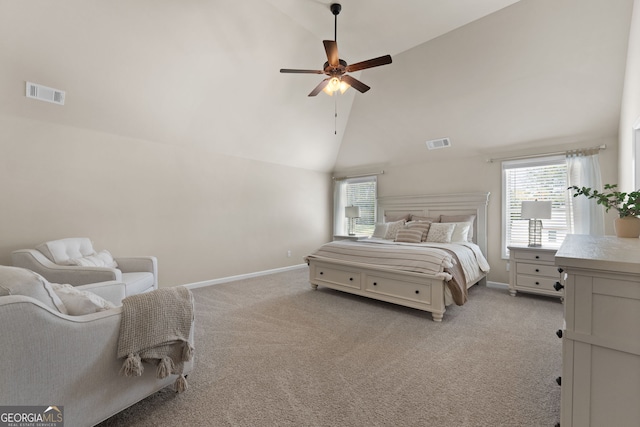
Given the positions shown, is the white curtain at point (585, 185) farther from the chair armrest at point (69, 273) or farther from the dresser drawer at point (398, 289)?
the chair armrest at point (69, 273)

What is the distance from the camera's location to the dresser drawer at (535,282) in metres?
3.60

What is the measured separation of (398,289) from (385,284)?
176 mm

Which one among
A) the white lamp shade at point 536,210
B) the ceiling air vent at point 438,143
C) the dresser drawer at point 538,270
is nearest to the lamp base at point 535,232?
the white lamp shade at point 536,210

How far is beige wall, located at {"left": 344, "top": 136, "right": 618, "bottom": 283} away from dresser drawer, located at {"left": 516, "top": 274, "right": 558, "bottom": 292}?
0.53 metres

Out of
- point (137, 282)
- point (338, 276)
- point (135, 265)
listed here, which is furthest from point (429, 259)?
point (135, 265)

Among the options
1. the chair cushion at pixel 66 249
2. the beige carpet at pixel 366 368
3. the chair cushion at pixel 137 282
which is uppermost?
the chair cushion at pixel 66 249

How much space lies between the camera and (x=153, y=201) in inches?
155

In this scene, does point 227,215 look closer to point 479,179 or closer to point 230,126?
point 230,126

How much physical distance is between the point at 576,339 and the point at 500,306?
2802 mm

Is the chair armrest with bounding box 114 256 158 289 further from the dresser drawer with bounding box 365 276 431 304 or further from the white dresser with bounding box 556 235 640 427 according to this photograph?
the white dresser with bounding box 556 235 640 427

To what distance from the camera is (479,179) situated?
15.2 ft

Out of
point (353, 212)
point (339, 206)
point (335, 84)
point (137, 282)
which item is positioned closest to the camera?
point (137, 282)

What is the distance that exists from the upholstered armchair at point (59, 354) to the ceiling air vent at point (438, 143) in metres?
4.94

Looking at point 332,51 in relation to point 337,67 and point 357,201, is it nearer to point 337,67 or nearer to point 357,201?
point 337,67
